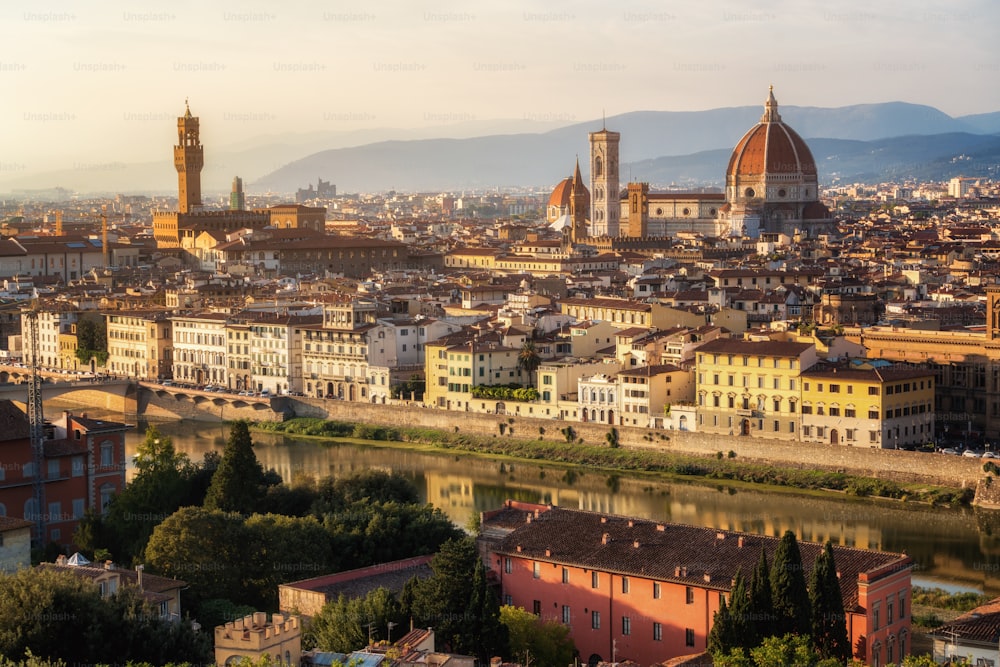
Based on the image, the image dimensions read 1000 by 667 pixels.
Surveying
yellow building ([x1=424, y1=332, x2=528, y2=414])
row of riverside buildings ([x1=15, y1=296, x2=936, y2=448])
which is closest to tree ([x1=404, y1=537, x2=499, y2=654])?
row of riverside buildings ([x1=15, y1=296, x2=936, y2=448])

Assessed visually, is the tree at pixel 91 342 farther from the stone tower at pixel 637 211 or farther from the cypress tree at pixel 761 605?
the stone tower at pixel 637 211

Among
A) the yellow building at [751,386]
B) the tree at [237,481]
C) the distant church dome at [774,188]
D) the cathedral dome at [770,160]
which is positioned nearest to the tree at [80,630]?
the tree at [237,481]

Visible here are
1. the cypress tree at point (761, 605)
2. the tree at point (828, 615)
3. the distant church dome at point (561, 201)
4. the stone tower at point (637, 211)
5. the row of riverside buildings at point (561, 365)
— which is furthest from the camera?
the distant church dome at point (561, 201)

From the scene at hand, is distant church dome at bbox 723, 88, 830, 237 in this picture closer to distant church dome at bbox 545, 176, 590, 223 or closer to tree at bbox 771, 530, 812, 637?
distant church dome at bbox 545, 176, 590, 223

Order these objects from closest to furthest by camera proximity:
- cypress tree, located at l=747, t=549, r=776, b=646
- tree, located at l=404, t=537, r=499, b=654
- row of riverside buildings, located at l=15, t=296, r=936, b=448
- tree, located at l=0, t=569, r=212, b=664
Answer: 1. tree, located at l=0, t=569, r=212, b=664
2. cypress tree, located at l=747, t=549, r=776, b=646
3. tree, located at l=404, t=537, r=499, b=654
4. row of riverside buildings, located at l=15, t=296, r=936, b=448


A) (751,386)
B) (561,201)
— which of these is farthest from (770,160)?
(751,386)

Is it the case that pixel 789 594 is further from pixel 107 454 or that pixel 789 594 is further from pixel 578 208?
pixel 578 208
